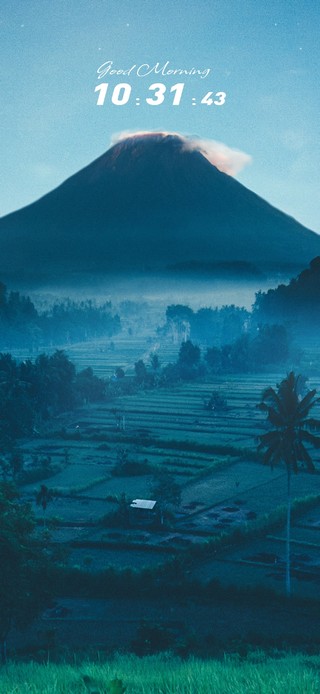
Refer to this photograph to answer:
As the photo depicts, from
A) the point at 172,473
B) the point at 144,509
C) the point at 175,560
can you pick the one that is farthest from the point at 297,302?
the point at 175,560

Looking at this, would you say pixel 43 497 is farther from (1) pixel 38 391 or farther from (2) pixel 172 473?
(1) pixel 38 391

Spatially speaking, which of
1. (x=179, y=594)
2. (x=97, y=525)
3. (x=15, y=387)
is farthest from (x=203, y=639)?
(x=15, y=387)

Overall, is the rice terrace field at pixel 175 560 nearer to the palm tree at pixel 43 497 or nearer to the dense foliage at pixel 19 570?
the palm tree at pixel 43 497

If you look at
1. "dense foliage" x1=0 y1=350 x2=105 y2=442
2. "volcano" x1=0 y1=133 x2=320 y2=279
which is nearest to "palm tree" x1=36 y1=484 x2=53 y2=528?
"dense foliage" x1=0 y1=350 x2=105 y2=442

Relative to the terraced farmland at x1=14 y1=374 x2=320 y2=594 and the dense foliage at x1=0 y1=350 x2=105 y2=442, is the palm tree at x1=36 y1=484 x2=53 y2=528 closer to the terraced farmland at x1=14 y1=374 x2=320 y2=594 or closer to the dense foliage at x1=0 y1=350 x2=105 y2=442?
the terraced farmland at x1=14 y1=374 x2=320 y2=594

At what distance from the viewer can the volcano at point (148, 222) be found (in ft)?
345

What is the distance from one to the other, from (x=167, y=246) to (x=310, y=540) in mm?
75650

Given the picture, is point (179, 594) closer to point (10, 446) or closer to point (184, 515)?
point (184, 515)

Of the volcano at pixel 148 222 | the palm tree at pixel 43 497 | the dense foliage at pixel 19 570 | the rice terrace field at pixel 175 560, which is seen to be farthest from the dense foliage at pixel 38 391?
the dense foliage at pixel 19 570

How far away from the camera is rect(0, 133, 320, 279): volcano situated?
105m

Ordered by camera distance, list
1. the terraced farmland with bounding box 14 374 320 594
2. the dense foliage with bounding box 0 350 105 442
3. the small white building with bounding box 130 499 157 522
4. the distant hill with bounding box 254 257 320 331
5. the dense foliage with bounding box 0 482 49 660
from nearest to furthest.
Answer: the dense foliage with bounding box 0 482 49 660 → the terraced farmland with bounding box 14 374 320 594 → the small white building with bounding box 130 499 157 522 → the dense foliage with bounding box 0 350 105 442 → the distant hill with bounding box 254 257 320 331

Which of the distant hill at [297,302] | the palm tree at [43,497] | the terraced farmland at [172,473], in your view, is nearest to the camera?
the terraced farmland at [172,473]

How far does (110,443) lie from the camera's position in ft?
232

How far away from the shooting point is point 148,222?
11381 cm
